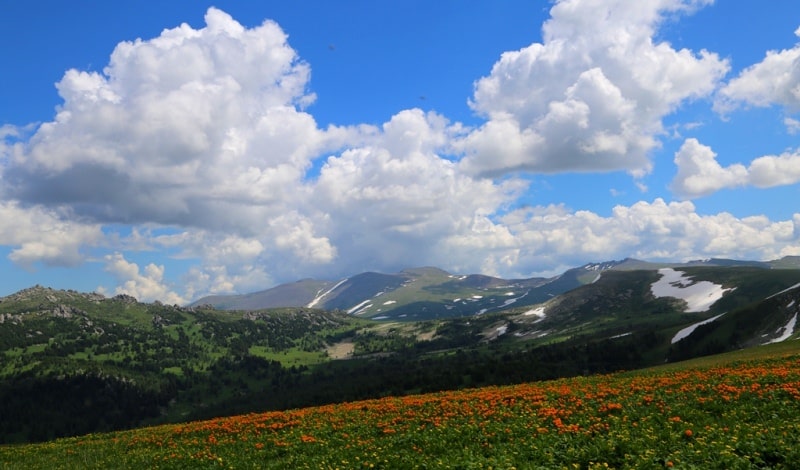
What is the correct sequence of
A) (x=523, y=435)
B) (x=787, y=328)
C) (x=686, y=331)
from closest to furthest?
(x=523, y=435) < (x=787, y=328) < (x=686, y=331)

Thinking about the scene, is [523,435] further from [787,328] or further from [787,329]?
[787,328]

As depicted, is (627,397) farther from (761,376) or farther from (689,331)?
(689,331)

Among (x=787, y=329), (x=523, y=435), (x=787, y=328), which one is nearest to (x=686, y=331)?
(x=787, y=328)

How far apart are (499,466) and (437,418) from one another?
457 inches

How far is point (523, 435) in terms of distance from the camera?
22.3 m

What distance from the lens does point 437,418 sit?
92.8 ft

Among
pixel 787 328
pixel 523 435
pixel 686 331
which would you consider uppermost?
pixel 523 435

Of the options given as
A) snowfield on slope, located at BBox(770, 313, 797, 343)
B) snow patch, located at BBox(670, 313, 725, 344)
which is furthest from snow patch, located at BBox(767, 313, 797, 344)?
snow patch, located at BBox(670, 313, 725, 344)

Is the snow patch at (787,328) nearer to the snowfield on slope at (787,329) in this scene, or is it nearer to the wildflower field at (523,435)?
the snowfield on slope at (787,329)

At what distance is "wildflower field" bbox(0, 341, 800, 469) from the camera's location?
16969 millimetres

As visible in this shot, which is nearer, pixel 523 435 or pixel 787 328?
pixel 523 435

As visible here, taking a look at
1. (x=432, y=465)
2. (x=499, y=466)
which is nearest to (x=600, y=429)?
(x=499, y=466)

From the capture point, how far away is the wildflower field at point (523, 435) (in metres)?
17.0

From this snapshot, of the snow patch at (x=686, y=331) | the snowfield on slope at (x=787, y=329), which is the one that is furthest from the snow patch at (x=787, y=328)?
the snow patch at (x=686, y=331)
